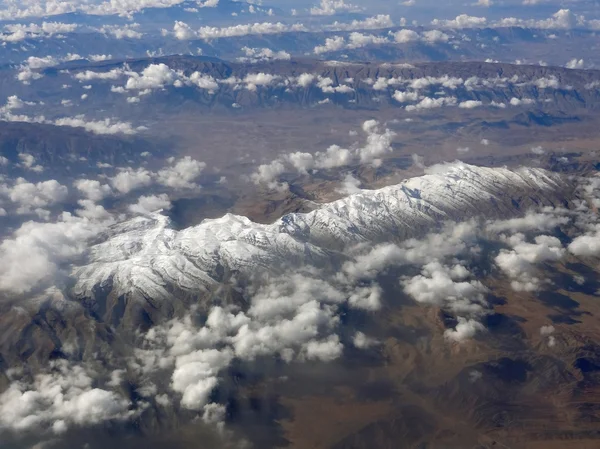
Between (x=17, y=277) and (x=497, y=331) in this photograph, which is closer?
(x=497, y=331)

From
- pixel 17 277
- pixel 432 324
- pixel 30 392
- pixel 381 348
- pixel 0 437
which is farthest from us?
pixel 17 277

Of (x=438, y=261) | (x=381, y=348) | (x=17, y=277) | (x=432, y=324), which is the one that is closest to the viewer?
(x=381, y=348)

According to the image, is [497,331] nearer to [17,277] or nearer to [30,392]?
[30,392]

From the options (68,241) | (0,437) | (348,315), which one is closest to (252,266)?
(348,315)

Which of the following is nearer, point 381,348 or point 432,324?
point 381,348

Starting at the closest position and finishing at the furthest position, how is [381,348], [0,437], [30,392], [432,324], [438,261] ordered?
[0,437]
[30,392]
[381,348]
[432,324]
[438,261]

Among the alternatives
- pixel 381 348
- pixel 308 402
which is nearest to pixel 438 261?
pixel 381 348

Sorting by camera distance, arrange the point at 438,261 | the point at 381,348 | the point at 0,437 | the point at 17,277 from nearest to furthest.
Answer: the point at 0,437, the point at 381,348, the point at 17,277, the point at 438,261

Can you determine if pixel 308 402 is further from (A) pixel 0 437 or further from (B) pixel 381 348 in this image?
(A) pixel 0 437
